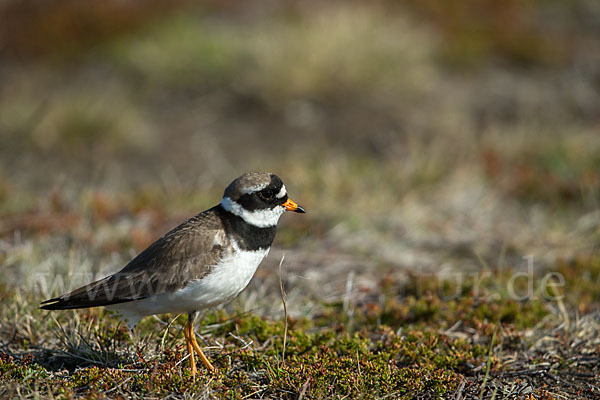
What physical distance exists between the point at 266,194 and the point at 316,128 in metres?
6.90

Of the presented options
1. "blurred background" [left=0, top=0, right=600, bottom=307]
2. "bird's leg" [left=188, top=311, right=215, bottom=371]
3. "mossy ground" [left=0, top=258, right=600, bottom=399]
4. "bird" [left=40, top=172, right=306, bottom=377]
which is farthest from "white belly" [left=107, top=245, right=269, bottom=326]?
"blurred background" [left=0, top=0, right=600, bottom=307]

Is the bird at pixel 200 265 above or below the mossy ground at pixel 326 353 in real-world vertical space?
above

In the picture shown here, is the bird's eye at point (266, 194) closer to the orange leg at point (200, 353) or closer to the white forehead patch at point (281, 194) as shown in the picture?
the white forehead patch at point (281, 194)

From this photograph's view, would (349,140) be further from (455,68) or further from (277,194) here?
(277,194)

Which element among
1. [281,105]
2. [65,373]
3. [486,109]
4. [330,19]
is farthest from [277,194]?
[330,19]

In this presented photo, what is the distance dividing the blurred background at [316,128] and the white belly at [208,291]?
5.74 feet

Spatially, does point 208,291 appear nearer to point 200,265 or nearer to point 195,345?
point 200,265

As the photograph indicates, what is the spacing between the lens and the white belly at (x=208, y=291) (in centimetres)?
358

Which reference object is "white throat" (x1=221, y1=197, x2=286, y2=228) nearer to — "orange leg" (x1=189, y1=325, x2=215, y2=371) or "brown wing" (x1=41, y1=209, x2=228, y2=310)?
"brown wing" (x1=41, y1=209, x2=228, y2=310)

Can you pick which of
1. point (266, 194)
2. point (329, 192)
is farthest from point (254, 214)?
point (329, 192)

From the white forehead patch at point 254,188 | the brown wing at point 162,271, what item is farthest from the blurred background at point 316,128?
the white forehead patch at point 254,188

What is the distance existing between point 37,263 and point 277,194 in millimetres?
2576

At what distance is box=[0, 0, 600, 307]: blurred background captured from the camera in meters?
6.48

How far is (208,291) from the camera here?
3.58 metres
